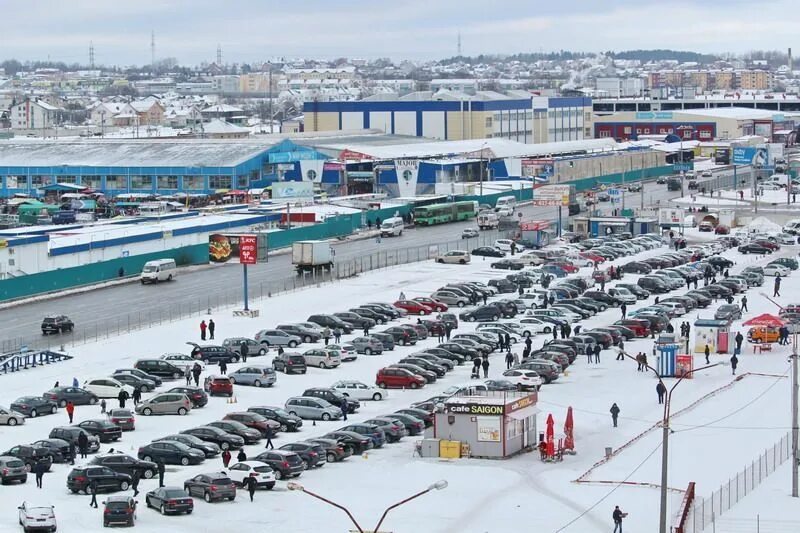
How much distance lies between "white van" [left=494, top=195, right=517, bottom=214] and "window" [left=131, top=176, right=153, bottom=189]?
24.8m

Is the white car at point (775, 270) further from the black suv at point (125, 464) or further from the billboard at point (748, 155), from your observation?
the black suv at point (125, 464)

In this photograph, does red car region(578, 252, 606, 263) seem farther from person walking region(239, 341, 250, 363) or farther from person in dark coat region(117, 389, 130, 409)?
person in dark coat region(117, 389, 130, 409)

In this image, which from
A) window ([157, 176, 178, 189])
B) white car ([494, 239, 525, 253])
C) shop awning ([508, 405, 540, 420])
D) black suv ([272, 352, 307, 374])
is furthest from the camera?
window ([157, 176, 178, 189])

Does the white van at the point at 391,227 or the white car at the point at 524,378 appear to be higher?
the white car at the point at 524,378

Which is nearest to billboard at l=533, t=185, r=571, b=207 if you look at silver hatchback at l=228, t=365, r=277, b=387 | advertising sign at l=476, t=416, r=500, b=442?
silver hatchback at l=228, t=365, r=277, b=387

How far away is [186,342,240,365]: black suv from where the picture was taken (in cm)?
5084

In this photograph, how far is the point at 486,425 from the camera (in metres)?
38.6

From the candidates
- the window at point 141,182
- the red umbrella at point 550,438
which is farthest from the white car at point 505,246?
the red umbrella at point 550,438

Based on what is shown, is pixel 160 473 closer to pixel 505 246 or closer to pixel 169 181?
pixel 505 246

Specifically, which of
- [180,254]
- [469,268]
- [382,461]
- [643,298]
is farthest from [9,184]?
[382,461]

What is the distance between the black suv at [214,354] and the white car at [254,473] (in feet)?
50.4

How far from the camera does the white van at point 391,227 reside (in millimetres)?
90938

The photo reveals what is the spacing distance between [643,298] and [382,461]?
30.1 m

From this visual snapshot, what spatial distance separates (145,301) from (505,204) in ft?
145
